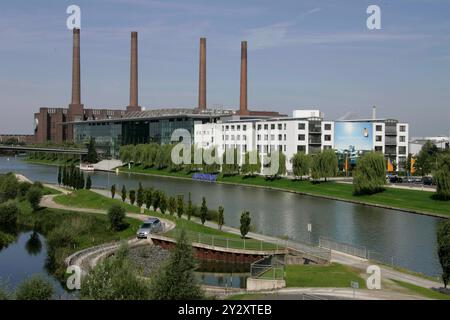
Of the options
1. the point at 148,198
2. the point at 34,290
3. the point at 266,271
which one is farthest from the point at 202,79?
the point at 34,290

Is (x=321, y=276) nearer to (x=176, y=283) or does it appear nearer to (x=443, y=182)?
(x=176, y=283)

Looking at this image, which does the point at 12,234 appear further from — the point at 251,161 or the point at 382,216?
the point at 251,161

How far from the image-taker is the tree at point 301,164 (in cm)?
6341

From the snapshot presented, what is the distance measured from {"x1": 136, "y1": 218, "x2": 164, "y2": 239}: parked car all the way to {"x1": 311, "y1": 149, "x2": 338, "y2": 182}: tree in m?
31.4

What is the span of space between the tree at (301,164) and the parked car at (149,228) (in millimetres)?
32553

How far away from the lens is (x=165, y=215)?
3800 cm

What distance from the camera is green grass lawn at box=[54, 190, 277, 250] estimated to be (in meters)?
28.6

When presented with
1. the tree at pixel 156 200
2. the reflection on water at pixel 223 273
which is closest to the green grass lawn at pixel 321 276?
the reflection on water at pixel 223 273

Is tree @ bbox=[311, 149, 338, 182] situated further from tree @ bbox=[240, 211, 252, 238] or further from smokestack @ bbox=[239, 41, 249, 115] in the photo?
smokestack @ bbox=[239, 41, 249, 115]

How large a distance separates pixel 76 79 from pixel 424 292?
10076 cm

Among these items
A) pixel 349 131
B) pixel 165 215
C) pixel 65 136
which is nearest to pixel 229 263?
pixel 165 215

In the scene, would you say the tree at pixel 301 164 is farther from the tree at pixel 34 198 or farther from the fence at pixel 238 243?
the fence at pixel 238 243

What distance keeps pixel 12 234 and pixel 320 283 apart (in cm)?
2237

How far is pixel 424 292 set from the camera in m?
19.9
